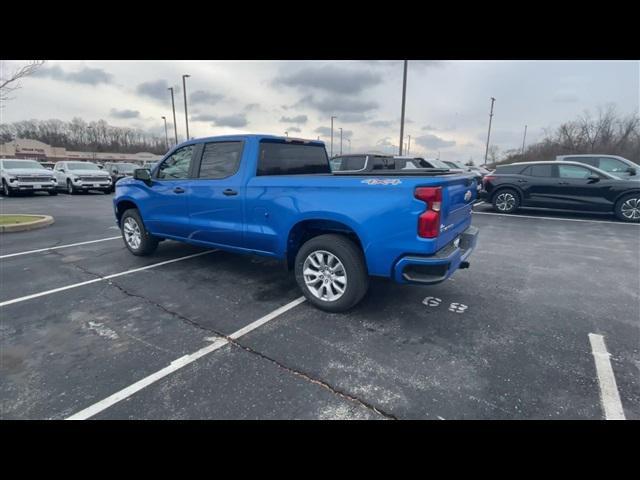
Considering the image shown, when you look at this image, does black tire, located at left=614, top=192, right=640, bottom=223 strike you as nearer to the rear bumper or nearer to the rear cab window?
the rear cab window

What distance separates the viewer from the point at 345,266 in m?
3.50

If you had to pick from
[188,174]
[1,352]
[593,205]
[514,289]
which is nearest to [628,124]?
[593,205]

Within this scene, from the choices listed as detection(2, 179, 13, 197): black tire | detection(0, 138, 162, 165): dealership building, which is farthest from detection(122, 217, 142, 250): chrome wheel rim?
detection(0, 138, 162, 165): dealership building

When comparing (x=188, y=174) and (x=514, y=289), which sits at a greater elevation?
(x=188, y=174)

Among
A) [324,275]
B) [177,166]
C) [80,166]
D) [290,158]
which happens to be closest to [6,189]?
[80,166]

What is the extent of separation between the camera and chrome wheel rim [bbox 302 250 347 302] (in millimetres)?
3627

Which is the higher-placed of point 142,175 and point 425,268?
point 142,175

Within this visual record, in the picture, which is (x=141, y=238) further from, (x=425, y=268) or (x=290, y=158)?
(x=425, y=268)

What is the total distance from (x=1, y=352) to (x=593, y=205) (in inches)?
496

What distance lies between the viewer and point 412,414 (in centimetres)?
222

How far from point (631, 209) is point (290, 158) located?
10.1 m

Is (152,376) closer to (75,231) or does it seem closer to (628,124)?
(75,231)

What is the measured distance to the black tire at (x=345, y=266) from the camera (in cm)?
347

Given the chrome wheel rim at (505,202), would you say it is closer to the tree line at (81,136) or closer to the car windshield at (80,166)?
the car windshield at (80,166)
